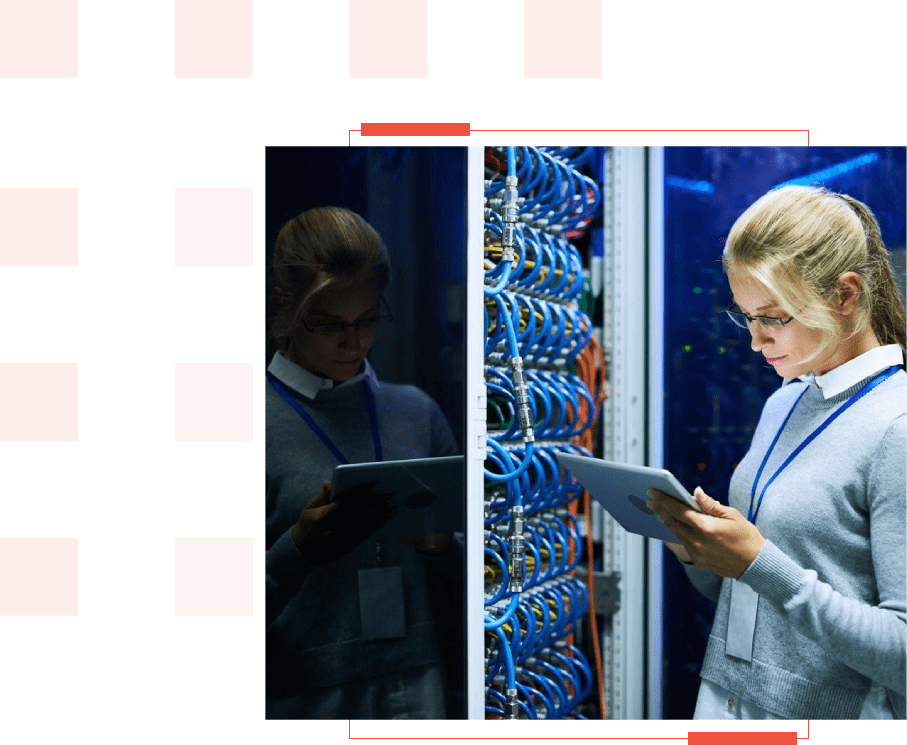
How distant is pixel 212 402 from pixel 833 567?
1360mm

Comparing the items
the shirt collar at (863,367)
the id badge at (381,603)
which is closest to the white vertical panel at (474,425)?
the id badge at (381,603)

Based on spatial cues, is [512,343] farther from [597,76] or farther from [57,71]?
[57,71]

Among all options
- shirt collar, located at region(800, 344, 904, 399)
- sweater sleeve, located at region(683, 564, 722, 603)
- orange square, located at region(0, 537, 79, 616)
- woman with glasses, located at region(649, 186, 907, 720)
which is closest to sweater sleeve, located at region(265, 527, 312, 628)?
orange square, located at region(0, 537, 79, 616)

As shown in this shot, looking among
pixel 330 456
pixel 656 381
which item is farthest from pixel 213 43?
pixel 656 381

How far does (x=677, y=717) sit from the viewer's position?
2.48 m

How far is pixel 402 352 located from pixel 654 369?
103 cm

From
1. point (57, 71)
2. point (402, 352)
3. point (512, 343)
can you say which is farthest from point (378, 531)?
point (57, 71)

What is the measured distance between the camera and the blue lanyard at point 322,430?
5.92ft

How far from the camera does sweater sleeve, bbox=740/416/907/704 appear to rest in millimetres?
1530

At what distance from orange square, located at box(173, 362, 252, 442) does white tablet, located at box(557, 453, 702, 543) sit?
726 millimetres

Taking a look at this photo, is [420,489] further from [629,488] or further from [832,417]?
[832,417]

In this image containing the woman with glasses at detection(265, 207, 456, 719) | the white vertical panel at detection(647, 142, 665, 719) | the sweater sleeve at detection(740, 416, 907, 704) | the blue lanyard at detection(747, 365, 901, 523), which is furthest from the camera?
the white vertical panel at detection(647, 142, 665, 719)

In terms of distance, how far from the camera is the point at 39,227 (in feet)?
6.41

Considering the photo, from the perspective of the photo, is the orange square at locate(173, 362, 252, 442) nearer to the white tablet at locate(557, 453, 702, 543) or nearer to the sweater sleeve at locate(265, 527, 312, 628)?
the sweater sleeve at locate(265, 527, 312, 628)
